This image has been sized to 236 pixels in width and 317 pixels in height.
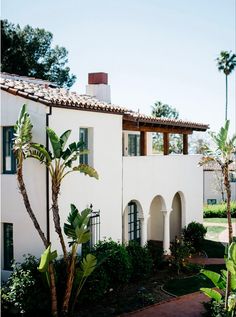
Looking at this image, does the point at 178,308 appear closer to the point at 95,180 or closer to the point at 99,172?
the point at 95,180

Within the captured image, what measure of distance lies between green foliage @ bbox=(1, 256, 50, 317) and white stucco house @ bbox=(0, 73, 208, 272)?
5.19 ft

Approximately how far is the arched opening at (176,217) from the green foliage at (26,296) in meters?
12.5

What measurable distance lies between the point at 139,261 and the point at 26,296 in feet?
19.3

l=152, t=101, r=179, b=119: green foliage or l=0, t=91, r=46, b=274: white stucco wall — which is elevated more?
Result: l=152, t=101, r=179, b=119: green foliage

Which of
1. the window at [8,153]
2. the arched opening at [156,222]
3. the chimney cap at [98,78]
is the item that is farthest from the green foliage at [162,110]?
the window at [8,153]

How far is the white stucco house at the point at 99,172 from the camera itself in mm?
16141

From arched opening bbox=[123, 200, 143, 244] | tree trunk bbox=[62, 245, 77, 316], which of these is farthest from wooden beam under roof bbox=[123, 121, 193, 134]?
tree trunk bbox=[62, 245, 77, 316]

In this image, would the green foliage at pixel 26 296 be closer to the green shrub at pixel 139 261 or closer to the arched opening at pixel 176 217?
the green shrub at pixel 139 261

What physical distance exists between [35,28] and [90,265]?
130 ft

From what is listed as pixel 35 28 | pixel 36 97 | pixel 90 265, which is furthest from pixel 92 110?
pixel 35 28

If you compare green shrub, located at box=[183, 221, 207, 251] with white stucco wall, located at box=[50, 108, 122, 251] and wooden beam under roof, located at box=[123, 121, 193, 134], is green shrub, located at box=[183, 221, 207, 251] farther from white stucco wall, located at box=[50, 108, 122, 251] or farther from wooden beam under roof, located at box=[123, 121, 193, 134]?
white stucco wall, located at box=[50, 108, 122, 251]

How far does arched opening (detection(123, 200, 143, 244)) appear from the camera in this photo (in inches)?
887

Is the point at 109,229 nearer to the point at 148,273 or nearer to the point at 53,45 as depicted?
the point at 148,273

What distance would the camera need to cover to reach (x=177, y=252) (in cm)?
2092
